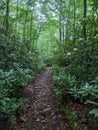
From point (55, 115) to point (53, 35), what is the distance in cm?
2388

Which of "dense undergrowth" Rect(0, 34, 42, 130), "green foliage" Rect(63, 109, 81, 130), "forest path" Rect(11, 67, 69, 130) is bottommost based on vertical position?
"forest path" Rect(11, 67, 69, 130)

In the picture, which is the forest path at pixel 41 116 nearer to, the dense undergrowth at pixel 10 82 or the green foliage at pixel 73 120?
the green foliage at pixel 73 120

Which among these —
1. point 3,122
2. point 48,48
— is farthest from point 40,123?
point 48,48

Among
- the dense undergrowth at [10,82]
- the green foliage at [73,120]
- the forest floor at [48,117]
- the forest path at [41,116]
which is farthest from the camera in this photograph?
the forest path at [41,116]

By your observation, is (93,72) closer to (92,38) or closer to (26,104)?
(92,38)

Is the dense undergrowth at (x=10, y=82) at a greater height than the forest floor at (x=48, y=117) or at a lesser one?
greater

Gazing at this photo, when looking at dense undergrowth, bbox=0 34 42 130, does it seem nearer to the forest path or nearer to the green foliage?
the forest path

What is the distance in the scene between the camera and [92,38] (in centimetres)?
648

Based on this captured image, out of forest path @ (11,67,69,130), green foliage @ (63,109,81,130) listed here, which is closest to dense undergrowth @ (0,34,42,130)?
forest path @ (11,67,69,130)

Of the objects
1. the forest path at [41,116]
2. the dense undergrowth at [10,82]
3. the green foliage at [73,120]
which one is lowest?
the forest path at [41,116]

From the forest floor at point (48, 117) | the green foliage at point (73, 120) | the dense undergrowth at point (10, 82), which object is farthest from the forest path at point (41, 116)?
the dense undergrowth at point (10, 82)

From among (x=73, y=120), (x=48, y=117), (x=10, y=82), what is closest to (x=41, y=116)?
(x=48, y=117)

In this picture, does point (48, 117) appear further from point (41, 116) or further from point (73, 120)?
point (73, 120)

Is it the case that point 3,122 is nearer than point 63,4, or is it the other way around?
point 3,122
